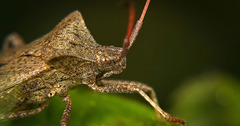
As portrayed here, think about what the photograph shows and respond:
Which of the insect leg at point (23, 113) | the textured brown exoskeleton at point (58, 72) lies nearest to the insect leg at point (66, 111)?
the textured brown exoskeleton at point (58, 72)

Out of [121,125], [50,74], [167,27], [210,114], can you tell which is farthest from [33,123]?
[167,27]

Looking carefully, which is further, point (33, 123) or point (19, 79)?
point (19, 79)

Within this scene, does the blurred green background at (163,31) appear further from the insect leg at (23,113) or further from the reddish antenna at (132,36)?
the insect leg at (23,113)

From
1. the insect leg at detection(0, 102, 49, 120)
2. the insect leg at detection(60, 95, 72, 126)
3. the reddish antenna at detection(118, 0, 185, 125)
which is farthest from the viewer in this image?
the insect leg at detection(0, 102, 49, 120)

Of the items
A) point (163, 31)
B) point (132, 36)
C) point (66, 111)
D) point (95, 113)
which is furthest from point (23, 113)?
point (163, 31)

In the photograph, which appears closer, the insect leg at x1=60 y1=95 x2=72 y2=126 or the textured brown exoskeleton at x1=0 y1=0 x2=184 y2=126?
the insect leg at x1=60 y1=95 x2=72 y2=126

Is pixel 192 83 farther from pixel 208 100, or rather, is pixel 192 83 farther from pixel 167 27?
pixel 167 27

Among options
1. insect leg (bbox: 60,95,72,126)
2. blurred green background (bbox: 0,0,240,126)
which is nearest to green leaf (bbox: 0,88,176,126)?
insect leg (bbox: 60,95,72,126)

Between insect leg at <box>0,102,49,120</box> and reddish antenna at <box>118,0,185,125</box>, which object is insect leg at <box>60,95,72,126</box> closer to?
insect leg at <box>0,102,49,120</box>

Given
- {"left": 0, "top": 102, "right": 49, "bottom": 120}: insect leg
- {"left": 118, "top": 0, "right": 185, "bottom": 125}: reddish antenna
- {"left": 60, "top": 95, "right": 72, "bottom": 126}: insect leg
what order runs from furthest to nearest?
{"left": 0, "top": 102, "right": 49, "bottom": 120}: insect leg → {"left": 60, "top": 95, "right": 72, "bottom": 126}: insect leg → {"left": 118, "top": 0, "right": 185, "bottom": 125}: reddish antenna
